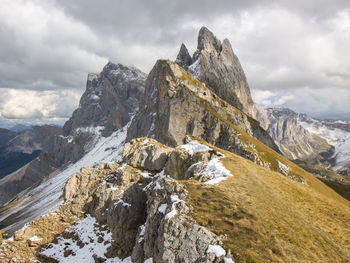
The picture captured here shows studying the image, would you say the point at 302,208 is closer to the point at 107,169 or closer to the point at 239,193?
the point at 239,193

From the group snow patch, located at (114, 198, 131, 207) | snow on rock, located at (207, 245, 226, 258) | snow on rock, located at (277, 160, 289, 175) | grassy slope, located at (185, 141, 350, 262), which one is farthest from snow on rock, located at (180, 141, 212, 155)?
snow on rock, located at (277, 160, 289, 175)

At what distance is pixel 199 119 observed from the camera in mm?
100938

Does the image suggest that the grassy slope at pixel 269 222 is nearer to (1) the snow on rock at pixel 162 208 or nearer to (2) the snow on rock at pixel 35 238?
(1) the snow on rock at pixel 162 208

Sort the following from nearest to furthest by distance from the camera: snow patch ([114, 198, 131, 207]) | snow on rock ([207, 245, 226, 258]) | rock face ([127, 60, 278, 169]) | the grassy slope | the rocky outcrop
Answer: snow on rock ([207, 245, 226, 258]), the grassy slope, the rocky outcrop, snow patch ([114, 198, 131, 207]), rock face ([127, 60, 278, 169])

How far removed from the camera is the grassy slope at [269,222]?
51.0 feet

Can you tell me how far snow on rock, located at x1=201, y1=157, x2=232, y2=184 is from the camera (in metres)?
28.1

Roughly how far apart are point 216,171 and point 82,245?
28.3 meters

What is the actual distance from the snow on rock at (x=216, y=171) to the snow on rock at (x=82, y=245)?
62.1ft

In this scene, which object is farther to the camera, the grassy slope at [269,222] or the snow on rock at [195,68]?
the snow on rock at [195,68]

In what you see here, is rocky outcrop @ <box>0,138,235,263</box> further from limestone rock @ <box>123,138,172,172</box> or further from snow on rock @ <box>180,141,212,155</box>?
limestone rock @ <box>123,138,172,172</box>

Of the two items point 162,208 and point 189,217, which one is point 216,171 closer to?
point 162,208

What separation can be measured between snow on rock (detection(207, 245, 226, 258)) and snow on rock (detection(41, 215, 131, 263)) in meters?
20.5

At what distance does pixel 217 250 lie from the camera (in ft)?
50.3

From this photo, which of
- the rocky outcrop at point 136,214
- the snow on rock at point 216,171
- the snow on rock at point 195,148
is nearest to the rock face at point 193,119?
the snow on rock at point 195,148
